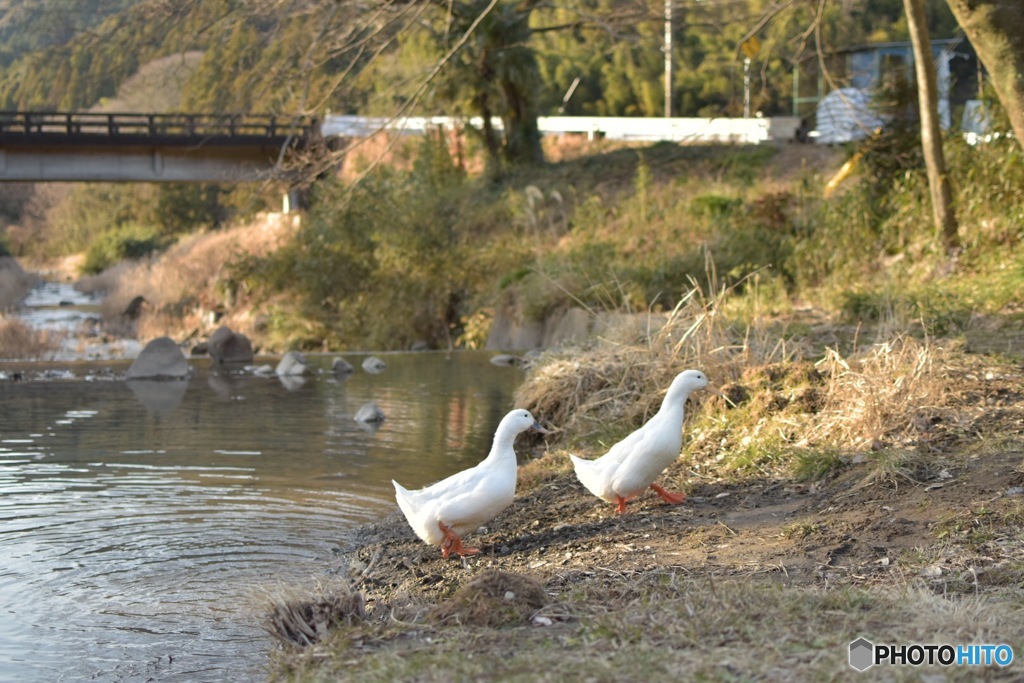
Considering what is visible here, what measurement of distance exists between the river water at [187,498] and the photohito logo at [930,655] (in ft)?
8.95

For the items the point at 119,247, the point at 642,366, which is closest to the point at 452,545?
the point at 642,366

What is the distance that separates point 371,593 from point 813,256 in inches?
469

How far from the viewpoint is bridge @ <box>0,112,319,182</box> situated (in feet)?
123

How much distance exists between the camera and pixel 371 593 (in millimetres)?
6406

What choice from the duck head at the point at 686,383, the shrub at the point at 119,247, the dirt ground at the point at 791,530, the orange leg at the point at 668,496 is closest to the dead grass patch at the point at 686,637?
the dirt ground at the point at 791,530

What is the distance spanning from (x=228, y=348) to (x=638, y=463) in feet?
45.0

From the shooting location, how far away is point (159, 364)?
16.9 metres

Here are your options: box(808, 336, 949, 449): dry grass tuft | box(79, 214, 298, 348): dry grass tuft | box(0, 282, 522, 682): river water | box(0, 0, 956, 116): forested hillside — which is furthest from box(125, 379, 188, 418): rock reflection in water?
box(79, 214, 298, 348): dry grass tuft

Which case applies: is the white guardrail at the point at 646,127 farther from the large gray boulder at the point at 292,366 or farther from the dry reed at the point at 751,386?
the dry reed at the point at 751,386

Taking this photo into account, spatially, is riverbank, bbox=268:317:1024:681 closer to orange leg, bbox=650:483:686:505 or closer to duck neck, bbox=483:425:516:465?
orange leg, bbox=650:483:686:505

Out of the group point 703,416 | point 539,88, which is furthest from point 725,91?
point 703,416

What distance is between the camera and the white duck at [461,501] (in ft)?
21.4

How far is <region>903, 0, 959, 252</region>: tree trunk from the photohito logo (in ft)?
35.4

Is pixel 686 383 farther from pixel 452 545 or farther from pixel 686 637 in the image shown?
pixel 686 637
